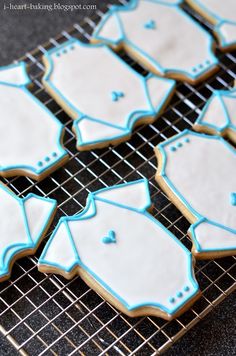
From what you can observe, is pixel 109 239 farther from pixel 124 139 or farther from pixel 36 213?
pixel 124 139

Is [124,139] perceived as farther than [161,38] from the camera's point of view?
No

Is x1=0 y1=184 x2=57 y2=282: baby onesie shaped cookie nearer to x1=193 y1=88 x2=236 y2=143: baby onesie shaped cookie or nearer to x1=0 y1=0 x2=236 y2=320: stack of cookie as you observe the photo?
x1=0 y1=0 x2=236 y2=320: stack of cookie

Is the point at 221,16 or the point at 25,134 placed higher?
the point at 221,16

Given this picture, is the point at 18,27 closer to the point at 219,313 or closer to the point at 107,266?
the point at 107,266

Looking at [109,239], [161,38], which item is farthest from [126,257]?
[161,38]

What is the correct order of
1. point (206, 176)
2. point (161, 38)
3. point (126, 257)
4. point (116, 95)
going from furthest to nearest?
point (161, 38) → point (116, 95) → point (206, 176) → point (126, 257)

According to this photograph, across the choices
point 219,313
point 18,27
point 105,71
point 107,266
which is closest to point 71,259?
point 107,266

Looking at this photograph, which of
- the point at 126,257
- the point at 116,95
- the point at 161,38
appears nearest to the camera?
the point at 126,257
